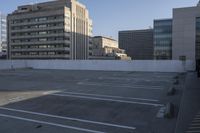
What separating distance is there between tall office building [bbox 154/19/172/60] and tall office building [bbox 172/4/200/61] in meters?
7.47

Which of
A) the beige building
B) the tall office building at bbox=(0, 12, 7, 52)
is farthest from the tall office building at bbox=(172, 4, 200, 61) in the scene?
the tall office building at bbox=(0, 12, 7, 52)

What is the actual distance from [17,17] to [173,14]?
56698mm

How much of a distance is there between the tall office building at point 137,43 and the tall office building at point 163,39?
5527 centimetres

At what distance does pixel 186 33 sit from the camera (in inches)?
2813

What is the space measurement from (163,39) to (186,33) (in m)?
10.9

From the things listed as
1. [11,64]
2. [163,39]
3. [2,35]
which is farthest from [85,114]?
[2,35]

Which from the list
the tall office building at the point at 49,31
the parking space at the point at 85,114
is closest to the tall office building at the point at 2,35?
the tall office building at the point at 49,31

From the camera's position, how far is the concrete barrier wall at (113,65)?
132 ft

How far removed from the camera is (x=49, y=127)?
29.8 ft

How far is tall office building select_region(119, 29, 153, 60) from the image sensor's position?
140875mm

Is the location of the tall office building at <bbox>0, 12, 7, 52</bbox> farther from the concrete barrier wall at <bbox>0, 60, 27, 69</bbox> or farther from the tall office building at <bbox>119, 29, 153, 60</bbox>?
the concrete barrier wall at <bbox>0, 60, 27, 69</bbox>

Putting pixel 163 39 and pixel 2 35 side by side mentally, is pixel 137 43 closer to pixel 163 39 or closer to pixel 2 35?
pixel 163 39

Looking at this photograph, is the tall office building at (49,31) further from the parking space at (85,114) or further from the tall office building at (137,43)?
the parking space at (85,114)

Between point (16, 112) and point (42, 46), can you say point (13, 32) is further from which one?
point (16, 112)
